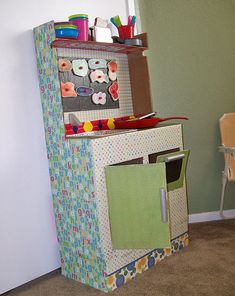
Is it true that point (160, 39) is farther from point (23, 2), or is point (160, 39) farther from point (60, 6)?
point (23, 2)

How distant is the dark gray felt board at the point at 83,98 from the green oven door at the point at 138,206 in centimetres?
59

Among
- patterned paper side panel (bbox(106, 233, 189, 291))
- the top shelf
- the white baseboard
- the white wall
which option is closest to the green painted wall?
the white baseboard

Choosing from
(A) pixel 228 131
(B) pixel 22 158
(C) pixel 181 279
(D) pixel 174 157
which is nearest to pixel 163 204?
Answer: (D) pixel 174 157

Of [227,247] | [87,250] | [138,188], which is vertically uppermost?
[138,188]

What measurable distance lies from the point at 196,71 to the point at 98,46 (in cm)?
99

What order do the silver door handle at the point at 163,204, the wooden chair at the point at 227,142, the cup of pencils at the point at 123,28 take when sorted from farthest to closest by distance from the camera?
1. the wooden chair at the point at 227,142
2. the cup of pencils at the point at 123,28
3. the silver door handle at the point at 163,204

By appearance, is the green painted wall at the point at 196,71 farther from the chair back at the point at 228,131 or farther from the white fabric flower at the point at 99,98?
the white fabric flower at the point at 99,98

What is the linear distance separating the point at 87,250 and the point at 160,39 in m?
1.76

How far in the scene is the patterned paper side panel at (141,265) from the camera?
2016 millimetres

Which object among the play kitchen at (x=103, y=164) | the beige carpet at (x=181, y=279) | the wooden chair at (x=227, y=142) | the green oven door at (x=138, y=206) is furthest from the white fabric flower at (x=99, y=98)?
the beige carpet at (x=181, y=279)

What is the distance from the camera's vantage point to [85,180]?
77.6 inches

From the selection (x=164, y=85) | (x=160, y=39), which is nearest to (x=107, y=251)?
(x=164, y=85)

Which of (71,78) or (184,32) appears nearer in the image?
(71,78)

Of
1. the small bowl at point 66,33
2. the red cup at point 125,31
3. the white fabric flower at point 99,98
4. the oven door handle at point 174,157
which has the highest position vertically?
the red cup at point 125,31
